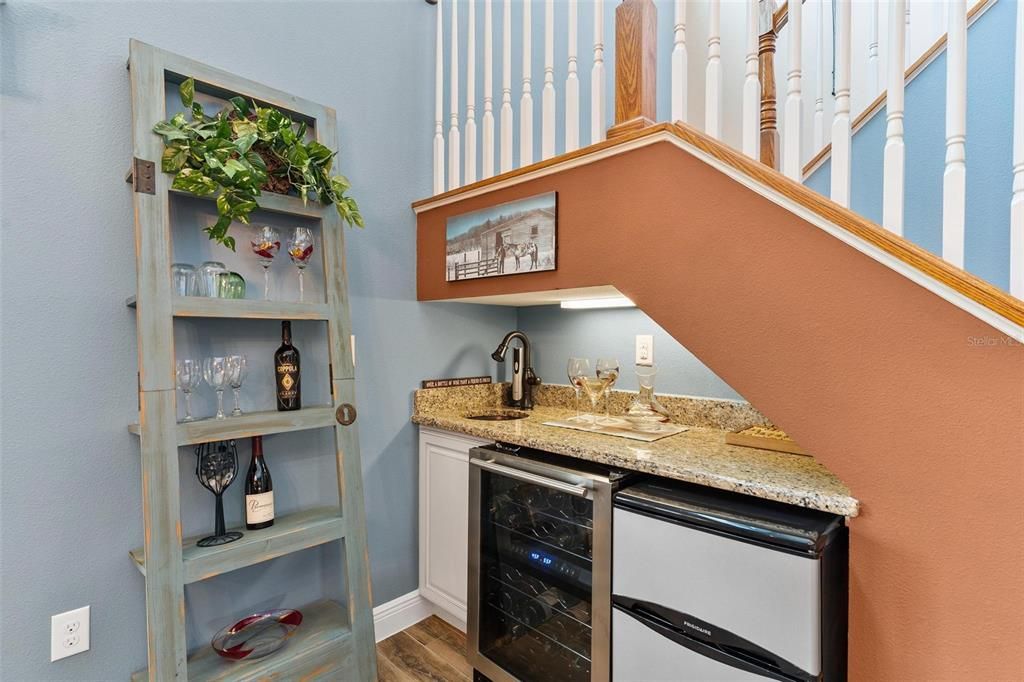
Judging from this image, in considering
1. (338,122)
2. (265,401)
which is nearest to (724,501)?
(265,401)

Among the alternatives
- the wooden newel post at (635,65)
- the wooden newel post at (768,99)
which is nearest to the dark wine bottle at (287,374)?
the wooden newel post at (635,65)

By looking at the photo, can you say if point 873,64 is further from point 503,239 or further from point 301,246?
point 301,246

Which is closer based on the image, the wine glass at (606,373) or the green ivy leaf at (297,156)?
the green ivy leaf at (297,156)

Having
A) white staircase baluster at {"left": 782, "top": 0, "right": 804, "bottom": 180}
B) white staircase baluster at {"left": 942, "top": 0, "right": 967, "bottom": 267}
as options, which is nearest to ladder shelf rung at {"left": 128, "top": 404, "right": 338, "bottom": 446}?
white staircase baluster at {"left": 782, "top": 0, "right": 804, "bottom": 180}

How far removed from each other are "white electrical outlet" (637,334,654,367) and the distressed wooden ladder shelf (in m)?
1.21

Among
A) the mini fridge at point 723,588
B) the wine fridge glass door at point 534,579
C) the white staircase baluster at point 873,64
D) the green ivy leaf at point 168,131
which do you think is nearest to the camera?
the mini fridge at point 723,588

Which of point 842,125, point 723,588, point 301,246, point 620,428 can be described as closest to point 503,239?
point 301,246

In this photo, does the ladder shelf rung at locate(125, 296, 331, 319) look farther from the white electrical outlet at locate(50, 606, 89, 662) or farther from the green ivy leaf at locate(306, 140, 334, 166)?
the white electrical outlet at locate(50, 606, 89, 662)

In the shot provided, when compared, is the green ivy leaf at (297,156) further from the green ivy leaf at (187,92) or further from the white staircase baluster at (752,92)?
the white staircase baluster at (752,92)

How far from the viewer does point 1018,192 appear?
94cm

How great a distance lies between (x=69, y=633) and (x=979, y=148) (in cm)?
321

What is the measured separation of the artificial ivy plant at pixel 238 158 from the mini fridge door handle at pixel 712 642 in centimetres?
152

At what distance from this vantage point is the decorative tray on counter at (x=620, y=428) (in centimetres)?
165

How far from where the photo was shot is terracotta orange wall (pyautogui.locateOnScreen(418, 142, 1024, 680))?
2.94 ft
